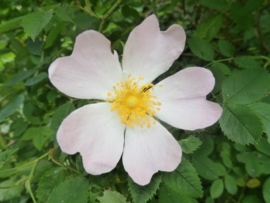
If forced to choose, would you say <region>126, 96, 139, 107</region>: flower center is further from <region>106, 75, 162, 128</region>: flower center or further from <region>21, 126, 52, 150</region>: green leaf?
<region>21, 126, 52, 150</region>: green leaf

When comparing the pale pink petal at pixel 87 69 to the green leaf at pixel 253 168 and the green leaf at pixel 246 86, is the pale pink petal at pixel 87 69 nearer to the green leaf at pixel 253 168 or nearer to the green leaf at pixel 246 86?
the green leaf at pixel 246 86

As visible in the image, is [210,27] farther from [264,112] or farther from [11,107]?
[11,107]

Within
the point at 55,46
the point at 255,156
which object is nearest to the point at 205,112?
the point at 255,156

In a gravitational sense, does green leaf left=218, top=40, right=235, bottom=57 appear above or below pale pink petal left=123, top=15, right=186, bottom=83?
below

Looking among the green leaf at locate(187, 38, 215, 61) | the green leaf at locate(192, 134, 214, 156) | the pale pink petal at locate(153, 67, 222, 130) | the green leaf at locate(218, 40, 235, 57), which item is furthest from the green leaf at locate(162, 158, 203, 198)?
the green leaf at locate(218, 40, 235, 57)

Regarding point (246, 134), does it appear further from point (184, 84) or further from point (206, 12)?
point (206, 12)

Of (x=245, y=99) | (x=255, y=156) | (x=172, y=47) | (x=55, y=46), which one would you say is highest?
(x=172, y=47)

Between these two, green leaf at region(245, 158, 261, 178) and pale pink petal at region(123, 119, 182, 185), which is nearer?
pale pink petal at region(123, 119, 182, 185)
